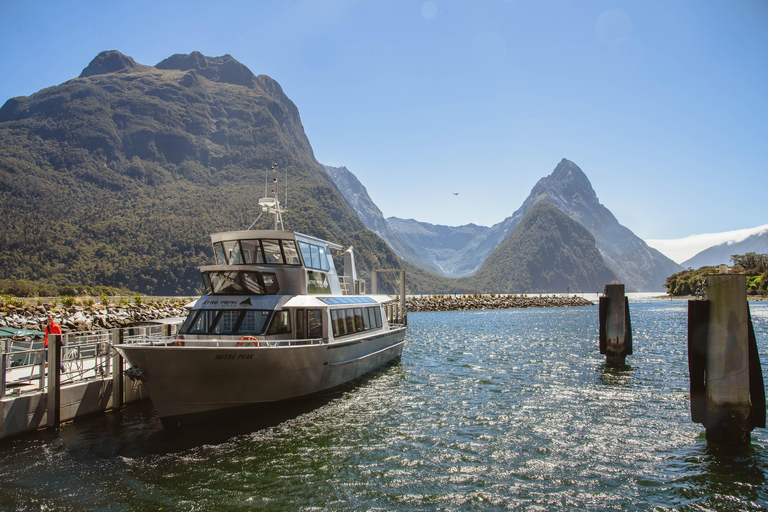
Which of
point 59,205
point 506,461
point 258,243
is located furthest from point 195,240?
point 506,461

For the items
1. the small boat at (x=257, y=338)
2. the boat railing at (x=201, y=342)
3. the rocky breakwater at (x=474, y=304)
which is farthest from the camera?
the rocky breakwater at (x=474, y=304)

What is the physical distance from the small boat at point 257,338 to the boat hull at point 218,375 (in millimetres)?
27

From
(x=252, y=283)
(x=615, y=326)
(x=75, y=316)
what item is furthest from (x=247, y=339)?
(x=75, y=316)

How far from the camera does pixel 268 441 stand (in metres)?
12.2

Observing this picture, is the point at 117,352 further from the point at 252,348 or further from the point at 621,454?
the point at 621,454

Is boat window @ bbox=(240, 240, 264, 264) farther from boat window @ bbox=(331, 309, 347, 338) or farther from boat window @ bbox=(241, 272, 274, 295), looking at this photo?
boat window @ bbox=(331, 309, 347, 338)

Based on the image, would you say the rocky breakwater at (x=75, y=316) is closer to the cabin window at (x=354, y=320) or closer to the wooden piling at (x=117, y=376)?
the cabin window at (x=354, y=320)

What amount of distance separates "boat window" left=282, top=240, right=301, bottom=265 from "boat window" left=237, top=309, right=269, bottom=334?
2457mm

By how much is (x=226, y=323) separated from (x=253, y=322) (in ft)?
2.89

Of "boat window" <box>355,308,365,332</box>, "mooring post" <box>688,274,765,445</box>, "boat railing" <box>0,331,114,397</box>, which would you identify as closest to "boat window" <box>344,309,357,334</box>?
"boat window" <box>355,308,365,332</box>

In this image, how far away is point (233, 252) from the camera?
17.1m

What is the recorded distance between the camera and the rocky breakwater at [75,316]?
3156 centimetres

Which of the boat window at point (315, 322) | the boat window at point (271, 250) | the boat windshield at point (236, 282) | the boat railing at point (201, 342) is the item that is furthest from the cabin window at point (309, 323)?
the boat window at point (271, 250)

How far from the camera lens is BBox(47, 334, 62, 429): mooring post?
12.4 m
